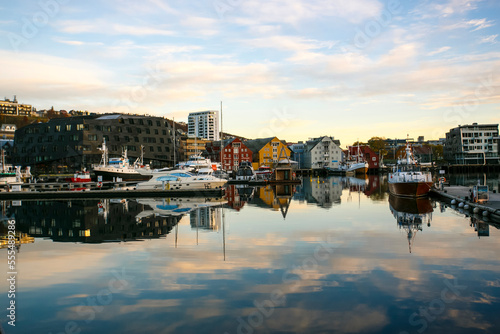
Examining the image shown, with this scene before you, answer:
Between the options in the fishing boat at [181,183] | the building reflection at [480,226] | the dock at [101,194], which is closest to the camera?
the building reflection at [480,226]

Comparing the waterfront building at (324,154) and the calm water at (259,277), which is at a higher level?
the waterfront building at (324,154)

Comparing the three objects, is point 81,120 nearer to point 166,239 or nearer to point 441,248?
point 166,239

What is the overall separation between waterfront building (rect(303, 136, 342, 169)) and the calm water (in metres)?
121

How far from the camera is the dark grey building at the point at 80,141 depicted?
342 feet

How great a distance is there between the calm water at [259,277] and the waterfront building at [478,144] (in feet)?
459

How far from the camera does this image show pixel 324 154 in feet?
493

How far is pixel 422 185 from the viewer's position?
46.0 metres

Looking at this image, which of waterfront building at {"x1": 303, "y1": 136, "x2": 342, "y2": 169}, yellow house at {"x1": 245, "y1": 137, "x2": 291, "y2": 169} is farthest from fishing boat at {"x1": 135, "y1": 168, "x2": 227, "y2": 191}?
waterfront building at {"x1": 303, "y1": 136, "x2": 342, "y2": 169}

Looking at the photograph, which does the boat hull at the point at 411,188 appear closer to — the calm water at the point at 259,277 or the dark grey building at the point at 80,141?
the calm water at the point at 259,277

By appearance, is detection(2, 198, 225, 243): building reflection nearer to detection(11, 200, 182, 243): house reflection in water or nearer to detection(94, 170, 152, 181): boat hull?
detection(11, 200, 182, 243): house reflection in water

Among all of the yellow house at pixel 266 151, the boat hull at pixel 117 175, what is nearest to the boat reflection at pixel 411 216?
the boat hull at pixel 117 175

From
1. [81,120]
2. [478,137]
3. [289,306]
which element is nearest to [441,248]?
[289,306]

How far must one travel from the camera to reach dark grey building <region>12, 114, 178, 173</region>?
342ft

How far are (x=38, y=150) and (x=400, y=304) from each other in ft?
375
